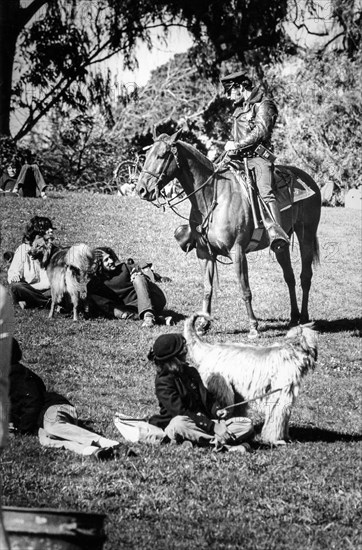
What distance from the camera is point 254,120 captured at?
13.1 m

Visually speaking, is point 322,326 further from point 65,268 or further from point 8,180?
point 8,180

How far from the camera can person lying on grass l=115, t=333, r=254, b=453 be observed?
24.0 feet

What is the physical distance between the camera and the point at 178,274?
16797 mm

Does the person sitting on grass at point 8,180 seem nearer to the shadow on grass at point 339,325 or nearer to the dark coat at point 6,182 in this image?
the dark coat at point 6,182

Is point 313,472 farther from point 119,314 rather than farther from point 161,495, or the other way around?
point 119,314

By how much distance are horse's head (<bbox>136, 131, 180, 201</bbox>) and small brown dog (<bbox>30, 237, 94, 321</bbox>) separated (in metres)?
1.26

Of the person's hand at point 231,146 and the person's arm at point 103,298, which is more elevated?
the person's hand at point 231,146

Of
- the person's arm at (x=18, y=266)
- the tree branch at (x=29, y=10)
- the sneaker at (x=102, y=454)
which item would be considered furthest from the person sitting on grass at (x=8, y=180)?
the sneaker at (x=102, y=454)

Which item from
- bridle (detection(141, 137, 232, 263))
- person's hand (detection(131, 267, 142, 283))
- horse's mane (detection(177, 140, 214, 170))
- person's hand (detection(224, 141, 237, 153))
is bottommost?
person's hand (detection(131, 267, 142, 283))

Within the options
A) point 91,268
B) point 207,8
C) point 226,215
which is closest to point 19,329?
point 91,268

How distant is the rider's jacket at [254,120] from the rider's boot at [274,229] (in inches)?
39.0

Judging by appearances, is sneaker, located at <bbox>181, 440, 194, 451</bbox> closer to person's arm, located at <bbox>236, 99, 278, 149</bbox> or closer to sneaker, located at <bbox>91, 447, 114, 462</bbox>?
sneaker, located at <bbox>91, 447, 114, 462</bbox>

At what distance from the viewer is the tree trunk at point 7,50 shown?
19781 mm

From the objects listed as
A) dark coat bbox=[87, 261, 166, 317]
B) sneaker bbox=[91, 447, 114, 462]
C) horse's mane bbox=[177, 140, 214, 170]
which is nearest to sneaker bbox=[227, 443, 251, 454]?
sneaker bbox=[91, 447, 114, 462]
